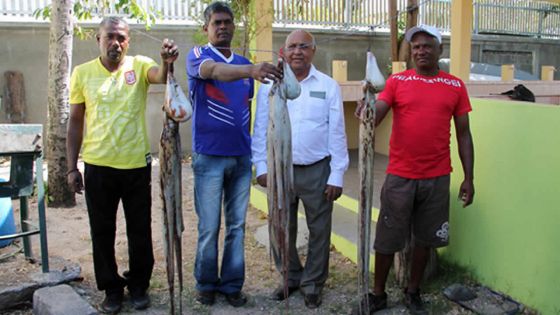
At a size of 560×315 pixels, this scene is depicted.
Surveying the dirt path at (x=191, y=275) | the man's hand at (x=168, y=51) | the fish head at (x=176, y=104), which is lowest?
the dirt path at (x=191, y=275)

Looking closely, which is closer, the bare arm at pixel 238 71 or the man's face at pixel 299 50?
the bare arm at pixel 238 71

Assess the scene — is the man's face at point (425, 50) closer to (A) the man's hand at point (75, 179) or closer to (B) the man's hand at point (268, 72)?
(B) the man's hand at point (268, 72)

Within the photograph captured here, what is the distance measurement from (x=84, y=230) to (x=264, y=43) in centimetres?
337

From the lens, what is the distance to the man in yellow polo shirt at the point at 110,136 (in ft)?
11.5

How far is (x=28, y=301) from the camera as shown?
4.10 m

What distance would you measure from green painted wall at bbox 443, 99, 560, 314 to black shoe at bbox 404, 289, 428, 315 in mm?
563

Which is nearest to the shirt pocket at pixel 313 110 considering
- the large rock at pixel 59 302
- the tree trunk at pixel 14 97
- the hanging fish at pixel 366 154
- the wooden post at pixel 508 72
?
the hanging fish at pixel 366 154

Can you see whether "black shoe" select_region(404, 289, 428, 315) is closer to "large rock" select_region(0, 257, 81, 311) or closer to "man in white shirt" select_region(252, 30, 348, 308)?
"man in white shirt" select_region(252, 30, 348, 308)

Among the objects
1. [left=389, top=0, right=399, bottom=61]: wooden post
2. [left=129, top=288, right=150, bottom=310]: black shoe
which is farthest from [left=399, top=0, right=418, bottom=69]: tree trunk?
[left=129, top=288, right=150, bottom=310]: black shoe

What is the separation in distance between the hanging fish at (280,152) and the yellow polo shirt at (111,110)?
1.20 m

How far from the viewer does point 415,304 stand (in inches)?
151

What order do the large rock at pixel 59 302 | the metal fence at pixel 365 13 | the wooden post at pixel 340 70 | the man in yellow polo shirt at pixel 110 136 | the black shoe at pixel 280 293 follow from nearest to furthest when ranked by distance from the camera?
the man in yellow polo shirt at pixel 110 136
the large rock at pixel 59 302
the black shoe at pixel 280 293
the wooden post at pixel 340 70
the metal fence at pixel 365 13

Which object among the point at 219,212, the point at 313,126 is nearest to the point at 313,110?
the point at 313,126

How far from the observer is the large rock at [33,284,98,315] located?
3.62 metres
